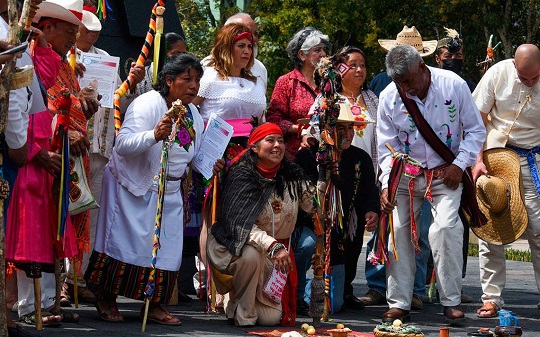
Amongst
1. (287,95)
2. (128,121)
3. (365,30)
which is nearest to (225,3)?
(365,30)

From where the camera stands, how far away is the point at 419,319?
977 cm

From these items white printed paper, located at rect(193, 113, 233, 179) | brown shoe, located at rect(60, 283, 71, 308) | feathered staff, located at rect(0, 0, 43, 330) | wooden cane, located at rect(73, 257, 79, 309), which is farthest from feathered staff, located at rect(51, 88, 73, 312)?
white printed paper, located at rect(193, 113, 233, 179)

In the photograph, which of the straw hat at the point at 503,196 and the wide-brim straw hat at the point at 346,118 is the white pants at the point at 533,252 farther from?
the wide-brim straw hat at the point at 346,118

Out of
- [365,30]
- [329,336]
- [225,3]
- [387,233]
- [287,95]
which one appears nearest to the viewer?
[329,336]

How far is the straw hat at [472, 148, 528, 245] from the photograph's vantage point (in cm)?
1008

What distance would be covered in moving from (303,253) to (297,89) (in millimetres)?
1480

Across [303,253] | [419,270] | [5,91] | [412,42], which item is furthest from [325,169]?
[5,91]

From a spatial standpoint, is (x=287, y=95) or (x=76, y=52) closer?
(x=76, y=52)

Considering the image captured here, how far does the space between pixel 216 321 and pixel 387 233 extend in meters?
1.48

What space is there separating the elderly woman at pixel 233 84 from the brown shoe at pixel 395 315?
1.80m

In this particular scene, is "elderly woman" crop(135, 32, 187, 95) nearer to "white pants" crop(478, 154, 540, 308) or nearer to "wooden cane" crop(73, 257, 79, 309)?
"wooden cane" crop(73, 257, 79, 309)

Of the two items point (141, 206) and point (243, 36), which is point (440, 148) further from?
point (141, 206)

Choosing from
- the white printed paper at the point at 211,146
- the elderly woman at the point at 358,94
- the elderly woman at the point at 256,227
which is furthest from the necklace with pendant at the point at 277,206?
the elderly woman at the point at 358,94

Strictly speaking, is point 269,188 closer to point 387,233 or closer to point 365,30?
point 387,233
